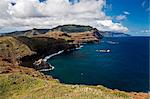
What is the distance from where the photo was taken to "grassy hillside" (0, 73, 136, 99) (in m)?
43.3

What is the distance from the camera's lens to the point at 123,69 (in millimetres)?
175250

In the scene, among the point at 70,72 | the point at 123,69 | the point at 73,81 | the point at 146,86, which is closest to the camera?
the point at 146,86

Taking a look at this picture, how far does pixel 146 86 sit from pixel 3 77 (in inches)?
3338

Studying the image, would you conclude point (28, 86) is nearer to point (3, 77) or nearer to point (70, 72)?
point (3, 77)

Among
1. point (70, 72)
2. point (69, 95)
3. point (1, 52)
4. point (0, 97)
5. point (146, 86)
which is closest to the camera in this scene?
point (69, 95)

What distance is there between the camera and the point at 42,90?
49.8 metres

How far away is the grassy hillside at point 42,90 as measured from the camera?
4328cm

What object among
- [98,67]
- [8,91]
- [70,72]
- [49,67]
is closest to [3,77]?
[8,91]

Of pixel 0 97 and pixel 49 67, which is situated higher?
pixel 0 97

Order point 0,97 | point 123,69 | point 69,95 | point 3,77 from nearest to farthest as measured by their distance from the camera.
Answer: point 69,95 → point 0,97 → point 3,77 → point 123,69

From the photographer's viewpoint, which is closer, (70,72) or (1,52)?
(70,72)

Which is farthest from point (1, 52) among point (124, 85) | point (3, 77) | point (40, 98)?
point (40, 98)

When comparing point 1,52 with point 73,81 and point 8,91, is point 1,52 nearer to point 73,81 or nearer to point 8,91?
point 73,81

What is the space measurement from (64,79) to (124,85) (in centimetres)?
3290
